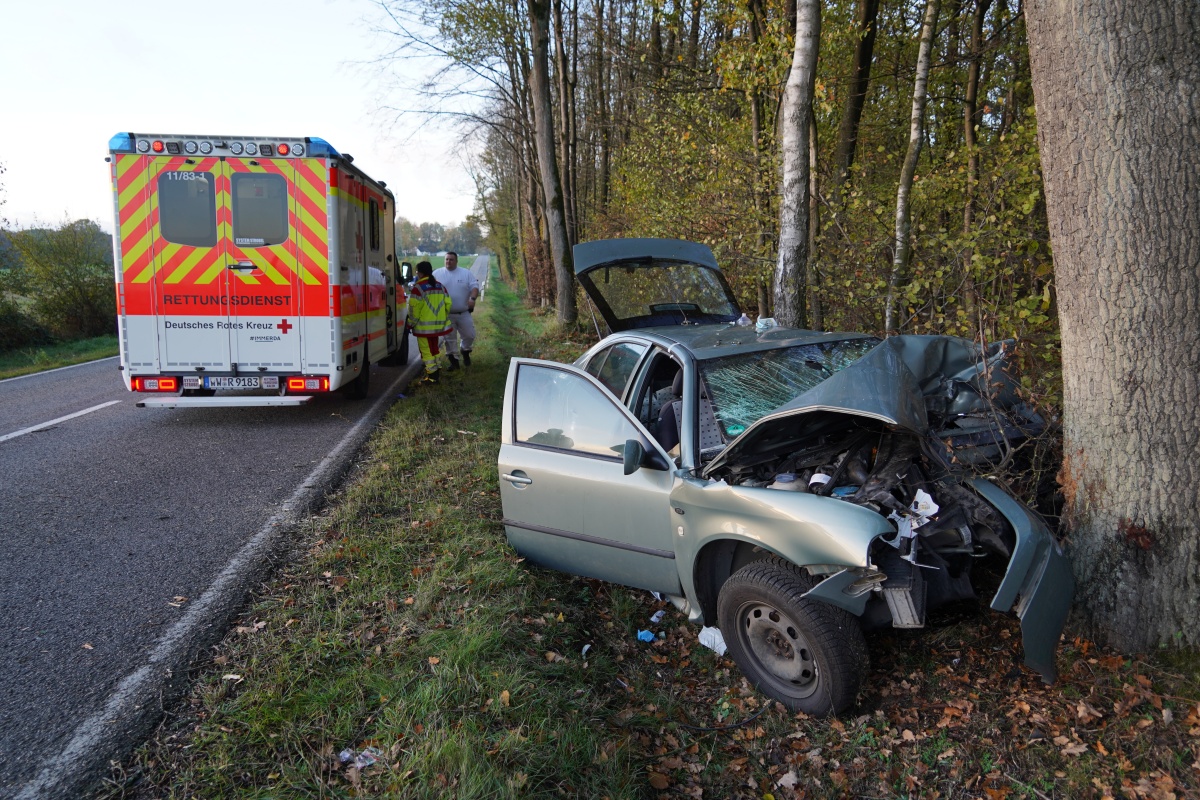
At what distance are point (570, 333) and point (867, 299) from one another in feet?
30.9

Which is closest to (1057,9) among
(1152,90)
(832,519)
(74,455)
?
(1152,90)

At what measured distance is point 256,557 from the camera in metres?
4.92

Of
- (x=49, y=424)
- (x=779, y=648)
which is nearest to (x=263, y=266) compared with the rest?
(x=49, y=424)

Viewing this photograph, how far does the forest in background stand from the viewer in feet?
21.6

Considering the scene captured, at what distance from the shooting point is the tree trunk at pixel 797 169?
724 centimetres

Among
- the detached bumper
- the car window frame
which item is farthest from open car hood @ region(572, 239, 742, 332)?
the detached bumper

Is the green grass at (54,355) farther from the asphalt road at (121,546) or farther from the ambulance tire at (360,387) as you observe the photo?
the ambulance tire at (360,387)

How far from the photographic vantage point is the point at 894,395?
3.29 m

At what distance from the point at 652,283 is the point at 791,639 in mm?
4319

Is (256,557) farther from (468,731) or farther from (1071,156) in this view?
(1071,156)

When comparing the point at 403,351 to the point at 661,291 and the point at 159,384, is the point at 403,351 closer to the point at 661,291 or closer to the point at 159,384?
the point at 159,384

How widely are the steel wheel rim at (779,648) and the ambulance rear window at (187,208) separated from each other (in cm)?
737

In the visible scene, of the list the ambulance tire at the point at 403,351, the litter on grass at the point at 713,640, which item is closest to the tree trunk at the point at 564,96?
the ambulance tire at the point at 403,351

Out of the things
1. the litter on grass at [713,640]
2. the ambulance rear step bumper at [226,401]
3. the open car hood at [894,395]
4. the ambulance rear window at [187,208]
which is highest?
the ambulance rear window at [187,208]
